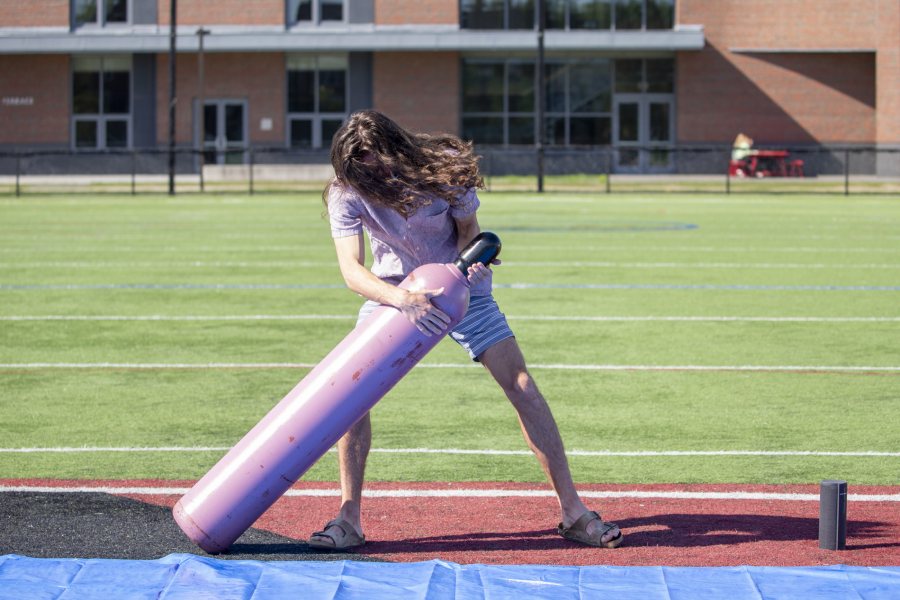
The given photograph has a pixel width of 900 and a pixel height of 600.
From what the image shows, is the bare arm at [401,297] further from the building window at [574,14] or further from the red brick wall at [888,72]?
the red brick wall at [888,72]

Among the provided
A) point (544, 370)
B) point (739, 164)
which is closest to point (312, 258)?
point (544, 370)

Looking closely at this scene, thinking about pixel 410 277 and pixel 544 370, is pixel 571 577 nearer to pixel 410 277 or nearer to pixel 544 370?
pixel 410 277

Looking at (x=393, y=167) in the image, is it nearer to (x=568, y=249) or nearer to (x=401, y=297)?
(x=401, y=297)

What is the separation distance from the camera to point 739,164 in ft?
176

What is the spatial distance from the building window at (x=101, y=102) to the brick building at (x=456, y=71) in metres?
0.06

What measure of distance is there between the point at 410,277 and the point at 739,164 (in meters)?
49.4

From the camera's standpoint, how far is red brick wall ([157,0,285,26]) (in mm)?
57469

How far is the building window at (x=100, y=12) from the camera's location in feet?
190

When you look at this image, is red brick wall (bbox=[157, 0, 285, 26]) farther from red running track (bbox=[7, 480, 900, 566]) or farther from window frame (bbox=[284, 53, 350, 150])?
red running track (bbox=[7, 480, 900, 566])

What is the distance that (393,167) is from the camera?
5.70 metres

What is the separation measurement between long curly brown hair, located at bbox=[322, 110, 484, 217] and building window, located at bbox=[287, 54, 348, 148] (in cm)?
5304

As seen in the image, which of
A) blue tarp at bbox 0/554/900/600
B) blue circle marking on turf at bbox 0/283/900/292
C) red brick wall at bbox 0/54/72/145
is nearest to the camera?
blue tarp at bbox 0/554/900/600

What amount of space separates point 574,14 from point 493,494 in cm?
5193

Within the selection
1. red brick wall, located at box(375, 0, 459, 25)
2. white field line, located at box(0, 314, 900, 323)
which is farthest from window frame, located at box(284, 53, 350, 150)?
white field line, located at box(0, 314, 900, 323)
